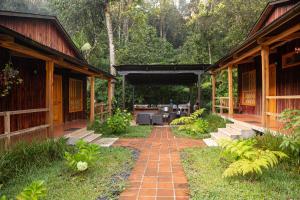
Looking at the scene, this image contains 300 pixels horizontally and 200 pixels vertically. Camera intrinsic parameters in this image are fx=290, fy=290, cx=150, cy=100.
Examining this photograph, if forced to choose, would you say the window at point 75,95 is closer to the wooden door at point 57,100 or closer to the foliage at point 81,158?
the wooden door at point 57,100

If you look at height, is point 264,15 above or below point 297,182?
above

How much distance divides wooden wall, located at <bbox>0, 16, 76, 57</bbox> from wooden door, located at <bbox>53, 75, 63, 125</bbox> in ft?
4.87

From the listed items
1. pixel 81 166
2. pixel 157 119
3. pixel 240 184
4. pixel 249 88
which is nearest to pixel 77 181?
pixel 81 166

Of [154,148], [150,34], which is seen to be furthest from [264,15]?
[150,34]

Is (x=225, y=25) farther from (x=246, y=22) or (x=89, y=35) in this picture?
(x=89, y=35)

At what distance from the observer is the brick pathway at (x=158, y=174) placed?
179 inches

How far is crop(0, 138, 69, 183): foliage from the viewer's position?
5.06 meters

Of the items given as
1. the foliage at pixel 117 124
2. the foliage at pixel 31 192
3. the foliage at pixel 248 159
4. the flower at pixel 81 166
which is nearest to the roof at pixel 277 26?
the foliage at pixel 248 159

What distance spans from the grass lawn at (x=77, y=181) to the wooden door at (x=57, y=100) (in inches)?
228

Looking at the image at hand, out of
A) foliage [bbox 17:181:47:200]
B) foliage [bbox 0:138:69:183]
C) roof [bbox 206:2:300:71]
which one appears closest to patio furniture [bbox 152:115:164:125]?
roof [bbox 206:2:300:71]

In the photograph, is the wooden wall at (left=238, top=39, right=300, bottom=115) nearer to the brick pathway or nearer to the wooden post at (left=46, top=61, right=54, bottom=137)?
the brick pathway

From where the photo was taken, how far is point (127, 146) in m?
8.91

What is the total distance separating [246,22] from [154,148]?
12749 millimetres

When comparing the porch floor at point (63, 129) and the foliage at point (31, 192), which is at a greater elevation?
the porch floor at point (63, 129)
